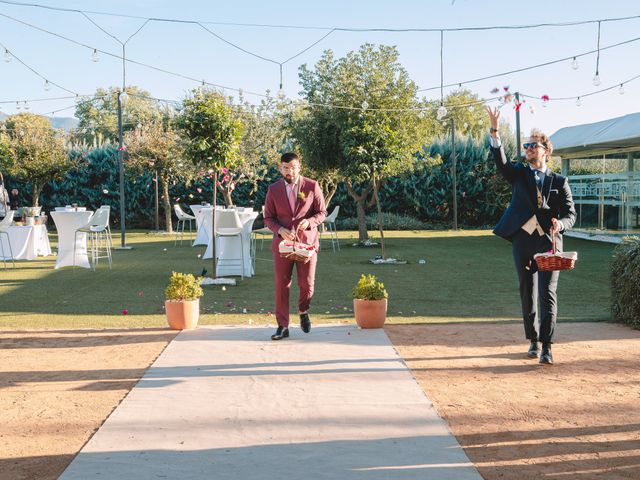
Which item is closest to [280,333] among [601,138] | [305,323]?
[305,323]

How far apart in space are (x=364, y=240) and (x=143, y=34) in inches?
298

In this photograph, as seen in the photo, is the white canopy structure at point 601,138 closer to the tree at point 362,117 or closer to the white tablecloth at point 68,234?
the tree at point 362,117

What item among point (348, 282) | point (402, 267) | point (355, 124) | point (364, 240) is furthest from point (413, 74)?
point (348, 282)

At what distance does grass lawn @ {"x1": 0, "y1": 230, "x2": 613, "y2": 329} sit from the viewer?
8.28m

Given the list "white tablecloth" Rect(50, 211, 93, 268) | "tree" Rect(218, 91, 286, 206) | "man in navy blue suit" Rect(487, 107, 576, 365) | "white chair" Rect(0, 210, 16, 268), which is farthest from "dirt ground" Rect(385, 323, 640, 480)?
"tree" Rect(218, 91, 286, 206)

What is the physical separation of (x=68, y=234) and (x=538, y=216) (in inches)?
392

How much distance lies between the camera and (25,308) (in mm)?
9078

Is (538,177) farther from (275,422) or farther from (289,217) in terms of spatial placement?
(275,422)

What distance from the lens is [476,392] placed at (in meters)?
4.96

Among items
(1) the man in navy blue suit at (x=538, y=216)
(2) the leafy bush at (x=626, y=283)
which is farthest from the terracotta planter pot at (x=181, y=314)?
(2) the leafy bush at (x=626, y=283)

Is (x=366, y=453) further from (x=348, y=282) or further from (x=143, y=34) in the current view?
(x=143, y=34)

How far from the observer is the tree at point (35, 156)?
23.7 m

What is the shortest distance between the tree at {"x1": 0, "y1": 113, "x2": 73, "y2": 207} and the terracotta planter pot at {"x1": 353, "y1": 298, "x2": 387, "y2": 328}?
1916cm

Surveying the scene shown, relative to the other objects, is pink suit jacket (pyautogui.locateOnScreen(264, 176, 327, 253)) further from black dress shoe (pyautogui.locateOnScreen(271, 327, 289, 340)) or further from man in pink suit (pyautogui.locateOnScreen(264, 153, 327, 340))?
black dress shoe (pyautogui.locateOnScreen(271, 327, 289, 340))
